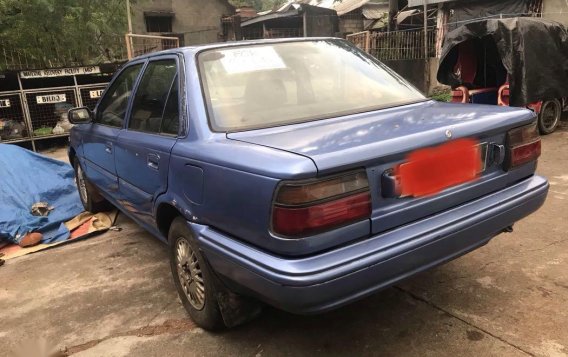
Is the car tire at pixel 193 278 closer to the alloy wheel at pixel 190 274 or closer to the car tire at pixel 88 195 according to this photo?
the alloy wheel at pixel 190 274

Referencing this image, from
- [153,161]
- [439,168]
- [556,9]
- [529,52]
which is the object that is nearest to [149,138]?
[153,161]

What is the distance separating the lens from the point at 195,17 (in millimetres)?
21906

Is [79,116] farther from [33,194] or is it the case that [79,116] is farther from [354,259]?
[354,259]

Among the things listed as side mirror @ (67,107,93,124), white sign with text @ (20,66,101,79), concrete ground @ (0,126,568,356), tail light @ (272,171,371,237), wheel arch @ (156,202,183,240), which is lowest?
concrete ground @ (0,126,568,356)

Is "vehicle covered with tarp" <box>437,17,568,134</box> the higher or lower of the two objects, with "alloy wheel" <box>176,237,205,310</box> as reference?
higher

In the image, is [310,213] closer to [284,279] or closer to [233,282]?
[284,279]

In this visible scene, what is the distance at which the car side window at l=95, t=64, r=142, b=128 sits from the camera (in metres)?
3.68

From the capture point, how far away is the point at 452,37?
7.94 meters

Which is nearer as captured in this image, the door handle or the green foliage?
the door handle

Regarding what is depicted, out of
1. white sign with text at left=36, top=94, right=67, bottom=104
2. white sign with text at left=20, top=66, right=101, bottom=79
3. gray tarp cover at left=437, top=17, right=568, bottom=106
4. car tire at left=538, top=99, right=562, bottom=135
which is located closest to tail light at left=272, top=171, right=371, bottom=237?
gray tarp cover at left=437, top=17, right=568, bottom=106

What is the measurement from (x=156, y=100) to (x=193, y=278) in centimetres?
122

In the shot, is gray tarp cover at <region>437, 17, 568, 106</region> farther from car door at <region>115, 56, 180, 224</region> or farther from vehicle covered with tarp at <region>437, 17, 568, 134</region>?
car door at <region>115, 56, 180, 224</region>

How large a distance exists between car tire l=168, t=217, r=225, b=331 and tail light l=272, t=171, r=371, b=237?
73cm

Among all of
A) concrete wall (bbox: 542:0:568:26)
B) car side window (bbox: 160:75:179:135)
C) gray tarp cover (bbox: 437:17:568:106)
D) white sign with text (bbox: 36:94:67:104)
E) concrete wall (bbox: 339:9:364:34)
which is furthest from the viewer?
concrete wall (bbox: 339:9:364:34)
